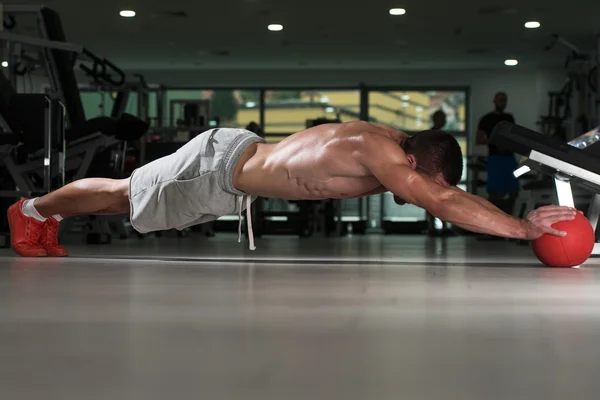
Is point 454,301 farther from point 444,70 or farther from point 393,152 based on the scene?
point 444,70

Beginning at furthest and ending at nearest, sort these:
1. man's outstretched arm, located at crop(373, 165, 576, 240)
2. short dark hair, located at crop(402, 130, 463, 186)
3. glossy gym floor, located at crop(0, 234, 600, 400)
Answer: short dark hair, located at crop(402, 130, 463, 186) → man's outstretched arm, located at crop(373, 165, 576, 240) → glossy gym floor, located at crop(0, 234, 600, 400)

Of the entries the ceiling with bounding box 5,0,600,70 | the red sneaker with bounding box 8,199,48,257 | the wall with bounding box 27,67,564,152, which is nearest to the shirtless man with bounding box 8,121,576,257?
the red sneaker with bounding box 8,199,48,257

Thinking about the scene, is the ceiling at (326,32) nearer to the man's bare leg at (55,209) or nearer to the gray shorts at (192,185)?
the man's bare leg at (55,209)

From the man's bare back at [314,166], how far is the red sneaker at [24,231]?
1033mm

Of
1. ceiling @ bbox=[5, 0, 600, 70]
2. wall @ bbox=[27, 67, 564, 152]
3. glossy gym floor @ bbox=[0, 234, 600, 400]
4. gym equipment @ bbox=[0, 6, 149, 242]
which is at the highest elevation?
ceiling @ bbox=[5, 0, 600, 70]

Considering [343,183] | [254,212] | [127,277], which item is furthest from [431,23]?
[127,277]

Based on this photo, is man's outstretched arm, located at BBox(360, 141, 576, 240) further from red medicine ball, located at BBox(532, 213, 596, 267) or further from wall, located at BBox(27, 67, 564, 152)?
wall, located at BBox(27, 67, 564, 152)

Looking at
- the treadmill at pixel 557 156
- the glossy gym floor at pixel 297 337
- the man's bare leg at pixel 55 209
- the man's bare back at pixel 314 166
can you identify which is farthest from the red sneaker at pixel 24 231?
the treadmill at pixel 557 156

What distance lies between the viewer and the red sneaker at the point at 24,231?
346 cm

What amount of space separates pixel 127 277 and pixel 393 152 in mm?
968

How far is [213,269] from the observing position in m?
3.11

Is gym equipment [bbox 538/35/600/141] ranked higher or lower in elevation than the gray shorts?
higher

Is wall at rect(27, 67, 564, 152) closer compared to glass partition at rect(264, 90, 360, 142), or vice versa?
wall at rect(27, 67, 564, 152)

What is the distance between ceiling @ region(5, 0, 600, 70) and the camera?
795cm
